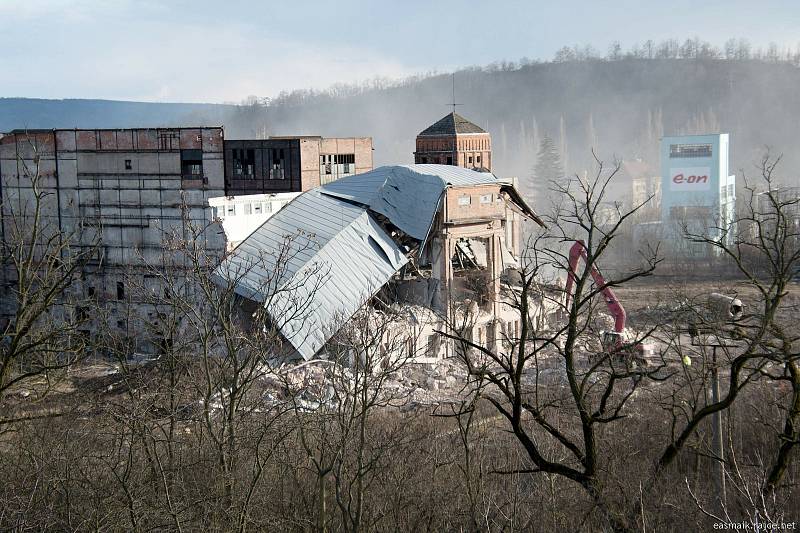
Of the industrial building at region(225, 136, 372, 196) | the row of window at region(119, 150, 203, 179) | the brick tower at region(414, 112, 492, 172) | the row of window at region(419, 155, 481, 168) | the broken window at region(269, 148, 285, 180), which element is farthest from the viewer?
the row of window at region(419, 155, 481, 168)

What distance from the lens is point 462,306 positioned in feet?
96.1

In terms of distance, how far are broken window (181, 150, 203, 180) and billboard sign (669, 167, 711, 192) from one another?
89.1 ft

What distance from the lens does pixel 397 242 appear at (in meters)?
29.9

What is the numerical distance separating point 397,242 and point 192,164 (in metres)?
10.5

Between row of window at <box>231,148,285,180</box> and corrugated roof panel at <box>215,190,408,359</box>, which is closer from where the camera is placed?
corrugated roof panel at <box>215,190,408,359</box>

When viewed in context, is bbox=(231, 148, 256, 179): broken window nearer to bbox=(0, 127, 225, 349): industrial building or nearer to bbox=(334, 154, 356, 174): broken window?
bbox=(0, 127, 225, 349): industrial building

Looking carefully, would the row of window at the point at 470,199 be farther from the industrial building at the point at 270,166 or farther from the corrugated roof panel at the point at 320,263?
the industrial building at the point at 270,166

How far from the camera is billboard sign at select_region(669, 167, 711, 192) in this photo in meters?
53.1

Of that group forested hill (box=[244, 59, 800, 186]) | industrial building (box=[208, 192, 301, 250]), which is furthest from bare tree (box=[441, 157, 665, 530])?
forested hill (box=[244, 59, 800, 186])

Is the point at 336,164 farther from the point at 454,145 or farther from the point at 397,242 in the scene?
the point at 397,242

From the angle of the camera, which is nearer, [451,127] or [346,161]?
[346,161]

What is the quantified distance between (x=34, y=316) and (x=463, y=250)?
19.5m

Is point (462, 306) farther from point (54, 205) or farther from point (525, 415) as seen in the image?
point (54, 205)

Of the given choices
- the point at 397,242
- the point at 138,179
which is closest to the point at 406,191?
the point at 397,242
